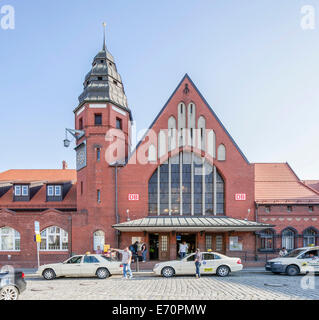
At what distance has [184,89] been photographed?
2586cm

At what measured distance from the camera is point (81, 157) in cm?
2584

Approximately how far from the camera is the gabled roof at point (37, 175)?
100 feet

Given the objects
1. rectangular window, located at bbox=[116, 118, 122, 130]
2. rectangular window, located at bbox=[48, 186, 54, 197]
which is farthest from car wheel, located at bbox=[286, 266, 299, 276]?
rectangular window, located at bbox=[48, 186, 54, 197]

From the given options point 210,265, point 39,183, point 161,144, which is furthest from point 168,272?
point 39,183

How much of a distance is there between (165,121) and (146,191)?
6.07 m

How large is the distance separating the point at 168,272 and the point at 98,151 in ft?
39.8

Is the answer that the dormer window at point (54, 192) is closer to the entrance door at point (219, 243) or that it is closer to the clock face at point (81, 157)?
the clock face at point (81, 157)

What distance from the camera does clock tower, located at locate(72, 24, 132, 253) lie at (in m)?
24.0

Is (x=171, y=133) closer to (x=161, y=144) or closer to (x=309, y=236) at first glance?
(x=161, y=144)

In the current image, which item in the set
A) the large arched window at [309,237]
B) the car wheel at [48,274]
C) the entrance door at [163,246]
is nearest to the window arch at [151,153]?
the entrance door at [163,246]

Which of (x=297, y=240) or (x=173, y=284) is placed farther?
(x=297, y=240)

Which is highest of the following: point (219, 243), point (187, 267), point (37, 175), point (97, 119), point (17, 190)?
point (97, 119)
